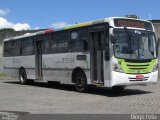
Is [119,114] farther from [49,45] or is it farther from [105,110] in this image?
[49,45]

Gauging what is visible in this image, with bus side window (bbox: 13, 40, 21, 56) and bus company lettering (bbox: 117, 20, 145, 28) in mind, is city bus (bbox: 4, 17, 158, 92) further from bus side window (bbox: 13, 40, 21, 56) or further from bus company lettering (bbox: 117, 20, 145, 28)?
bus side window (bbox: 13, 40, 21, 56)

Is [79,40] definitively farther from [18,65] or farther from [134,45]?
[18,65]

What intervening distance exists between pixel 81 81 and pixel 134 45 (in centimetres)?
308

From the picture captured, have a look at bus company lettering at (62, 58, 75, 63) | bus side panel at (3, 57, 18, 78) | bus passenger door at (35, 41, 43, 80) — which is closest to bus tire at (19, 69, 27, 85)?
bus side panel at (3, 57, 18, 78)

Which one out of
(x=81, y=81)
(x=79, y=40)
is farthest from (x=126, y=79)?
(x=79, y=40)

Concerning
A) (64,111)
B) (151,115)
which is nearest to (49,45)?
(64,111)

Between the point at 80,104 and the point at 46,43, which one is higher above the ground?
the point at 46,43

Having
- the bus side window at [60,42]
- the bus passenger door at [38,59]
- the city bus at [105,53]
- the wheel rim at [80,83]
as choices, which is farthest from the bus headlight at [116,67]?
the bus passenger door at [38,59]

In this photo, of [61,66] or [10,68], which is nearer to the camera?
[61,66]

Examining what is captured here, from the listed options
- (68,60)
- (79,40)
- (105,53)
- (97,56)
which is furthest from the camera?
(68,60)

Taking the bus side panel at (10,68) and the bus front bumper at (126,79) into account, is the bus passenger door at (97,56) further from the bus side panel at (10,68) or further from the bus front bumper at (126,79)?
the bus side panel at (10,68)

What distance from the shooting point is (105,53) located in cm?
1575

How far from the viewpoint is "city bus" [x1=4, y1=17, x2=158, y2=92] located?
15.5 metres

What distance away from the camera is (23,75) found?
24.2m
